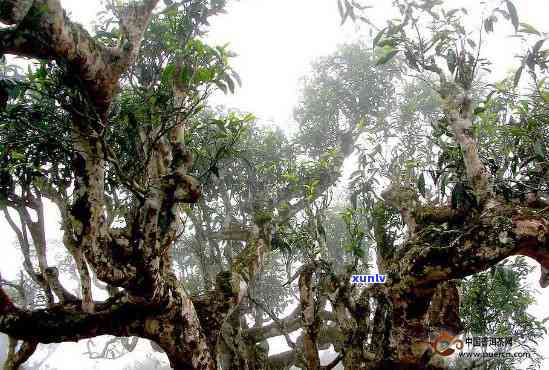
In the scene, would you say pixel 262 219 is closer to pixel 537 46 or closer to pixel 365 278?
pixel 365 278

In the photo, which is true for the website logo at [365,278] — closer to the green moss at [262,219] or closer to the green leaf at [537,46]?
the green moss at [262,219]

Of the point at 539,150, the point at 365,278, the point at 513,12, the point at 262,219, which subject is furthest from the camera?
the point at 262,219

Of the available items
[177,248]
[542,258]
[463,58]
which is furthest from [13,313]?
[177,248]

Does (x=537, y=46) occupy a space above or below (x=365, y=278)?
above

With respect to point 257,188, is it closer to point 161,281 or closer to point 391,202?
point 391,202

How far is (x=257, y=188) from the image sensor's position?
10.4 metres

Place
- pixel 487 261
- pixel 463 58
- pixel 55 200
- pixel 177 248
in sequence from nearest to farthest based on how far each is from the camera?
pixel 487 261 → pixel 463 58 → pixel 55 200 → pixel 177 248

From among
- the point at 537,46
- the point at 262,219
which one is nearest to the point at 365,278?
the point at 262,219

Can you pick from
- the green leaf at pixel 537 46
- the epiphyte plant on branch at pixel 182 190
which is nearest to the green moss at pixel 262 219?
the epiphyte plant on branch at pixel 182 190

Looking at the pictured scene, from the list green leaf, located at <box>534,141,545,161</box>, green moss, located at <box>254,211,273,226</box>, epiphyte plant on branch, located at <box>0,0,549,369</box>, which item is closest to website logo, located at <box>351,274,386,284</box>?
epiphyte plant on branch, located at <box>0,0,549,369</box>

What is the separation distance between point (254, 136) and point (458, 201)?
7.97 m

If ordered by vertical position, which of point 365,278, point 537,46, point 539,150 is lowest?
point 365,278

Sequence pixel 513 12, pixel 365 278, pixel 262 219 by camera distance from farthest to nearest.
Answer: pixel 262 219 → pixel 365 278 → pixel 513 12

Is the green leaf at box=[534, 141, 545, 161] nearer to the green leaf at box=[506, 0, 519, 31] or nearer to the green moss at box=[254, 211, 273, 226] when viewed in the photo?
the green leaf at box=[506, 0, 519, 31]
